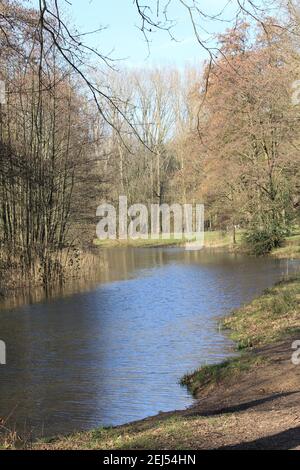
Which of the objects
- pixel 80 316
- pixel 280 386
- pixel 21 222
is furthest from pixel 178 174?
pixel 280 386

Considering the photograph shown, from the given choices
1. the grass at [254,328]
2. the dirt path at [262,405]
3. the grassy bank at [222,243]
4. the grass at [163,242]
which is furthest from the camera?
the grass at [163,242]

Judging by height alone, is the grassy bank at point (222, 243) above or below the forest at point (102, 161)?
below

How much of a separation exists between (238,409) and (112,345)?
5.55m

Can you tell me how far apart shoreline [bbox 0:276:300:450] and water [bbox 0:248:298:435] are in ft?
1.65

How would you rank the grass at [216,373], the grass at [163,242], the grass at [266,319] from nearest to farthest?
the grass at [216,373]
the grass at [266,319]
the grass at [163,242]

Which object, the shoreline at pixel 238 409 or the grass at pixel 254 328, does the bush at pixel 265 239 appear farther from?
the shoreline at pixel 238 409

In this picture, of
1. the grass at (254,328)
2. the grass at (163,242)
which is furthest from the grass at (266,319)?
the grass at (163,242)

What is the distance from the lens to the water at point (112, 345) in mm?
7906

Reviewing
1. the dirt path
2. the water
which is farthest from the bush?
the dirt path

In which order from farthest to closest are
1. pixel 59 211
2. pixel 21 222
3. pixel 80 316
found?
pixel 59 211, pixel 21 222, pixel 80 316

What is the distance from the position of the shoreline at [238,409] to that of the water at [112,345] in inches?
19.8

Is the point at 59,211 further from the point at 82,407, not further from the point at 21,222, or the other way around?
the point at 82,407

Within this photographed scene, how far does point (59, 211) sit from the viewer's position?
22891 mm
